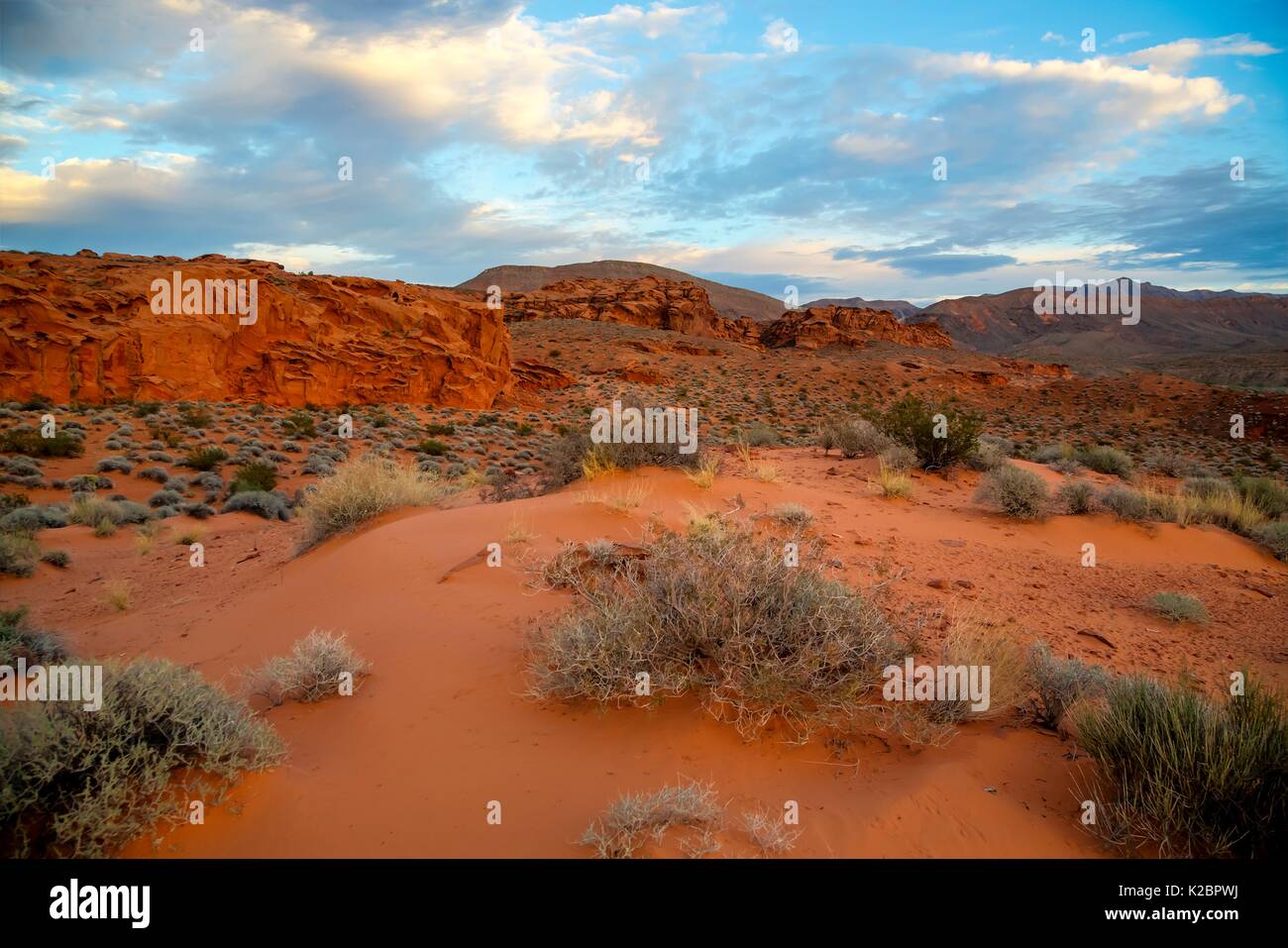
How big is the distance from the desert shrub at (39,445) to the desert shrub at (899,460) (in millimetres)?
17580

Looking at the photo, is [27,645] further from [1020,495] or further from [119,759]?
[1020,495]

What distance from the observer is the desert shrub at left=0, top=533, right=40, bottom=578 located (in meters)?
8.18

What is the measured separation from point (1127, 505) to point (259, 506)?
549 inches

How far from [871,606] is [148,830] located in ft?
11.3

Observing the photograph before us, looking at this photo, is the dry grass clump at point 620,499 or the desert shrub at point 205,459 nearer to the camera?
the dry grass clump at point 620,499

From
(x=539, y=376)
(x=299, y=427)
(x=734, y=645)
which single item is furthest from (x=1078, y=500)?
(x=539, y=376)

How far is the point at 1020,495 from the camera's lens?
8.54m

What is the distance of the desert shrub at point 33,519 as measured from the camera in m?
9.77

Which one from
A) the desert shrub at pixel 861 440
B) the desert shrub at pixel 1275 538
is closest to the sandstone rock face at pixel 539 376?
the desert shrub at pixel 861 440

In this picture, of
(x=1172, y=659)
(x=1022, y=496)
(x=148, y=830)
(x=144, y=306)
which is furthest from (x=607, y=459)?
(x=144, y=306)

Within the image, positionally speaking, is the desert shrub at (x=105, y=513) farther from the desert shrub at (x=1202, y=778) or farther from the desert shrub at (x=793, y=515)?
the desert shrub at (x=1202, y=778)

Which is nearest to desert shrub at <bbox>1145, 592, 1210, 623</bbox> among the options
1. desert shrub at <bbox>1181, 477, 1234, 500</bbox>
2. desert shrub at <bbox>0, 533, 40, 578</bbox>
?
desert shrub at <bbox>1181, 477, 1234, 500</bbox>

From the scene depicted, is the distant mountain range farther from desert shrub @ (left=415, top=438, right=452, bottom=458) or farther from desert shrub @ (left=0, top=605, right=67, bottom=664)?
desert shrub @ (left=0, top=605, right=67, bottom=664)

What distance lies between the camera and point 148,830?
97.2 inches
